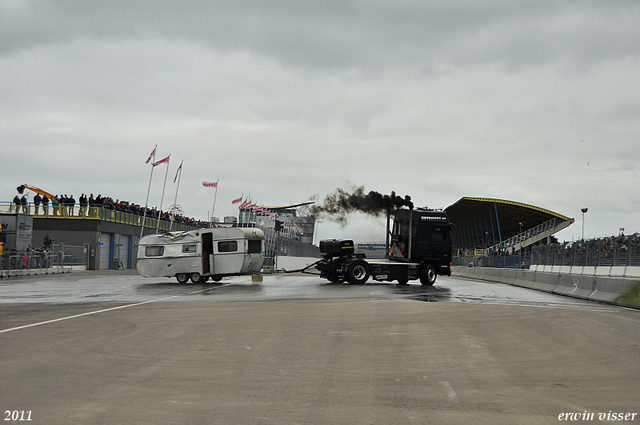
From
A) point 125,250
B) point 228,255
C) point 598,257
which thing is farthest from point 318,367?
point 125,250

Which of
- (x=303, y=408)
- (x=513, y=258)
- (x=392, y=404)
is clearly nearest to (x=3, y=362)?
(x=303, y=408)

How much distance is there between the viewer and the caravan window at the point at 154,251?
28547 mm

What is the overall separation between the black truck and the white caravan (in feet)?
12.8

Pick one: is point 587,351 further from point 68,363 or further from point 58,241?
point 58,241

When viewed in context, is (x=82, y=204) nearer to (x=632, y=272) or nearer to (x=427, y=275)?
(x=427, y=275)

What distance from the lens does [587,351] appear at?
868 centimetres

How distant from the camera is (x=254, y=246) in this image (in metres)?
29.0

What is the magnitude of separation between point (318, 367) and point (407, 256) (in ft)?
67.6

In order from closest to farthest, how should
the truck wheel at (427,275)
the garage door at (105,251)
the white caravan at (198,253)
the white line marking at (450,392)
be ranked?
the white line marking at (450,392), the truck wheel at (427,275), the white caravan at (198,253), the garage door at (105,251)

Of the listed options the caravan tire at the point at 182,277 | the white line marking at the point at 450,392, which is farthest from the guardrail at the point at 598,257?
the white line marking at the point at 450,392

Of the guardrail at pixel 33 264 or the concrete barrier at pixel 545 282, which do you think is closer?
the concrete barrier at pixel 545 282

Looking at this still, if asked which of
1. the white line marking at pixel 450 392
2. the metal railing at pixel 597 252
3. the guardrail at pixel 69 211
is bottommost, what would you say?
the white line marking at pixel 450 392

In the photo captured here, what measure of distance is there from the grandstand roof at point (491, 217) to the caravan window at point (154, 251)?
2418 inches

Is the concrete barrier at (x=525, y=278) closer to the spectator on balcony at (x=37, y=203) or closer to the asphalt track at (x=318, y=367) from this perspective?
the asphalt track at (x=318, y=367)
